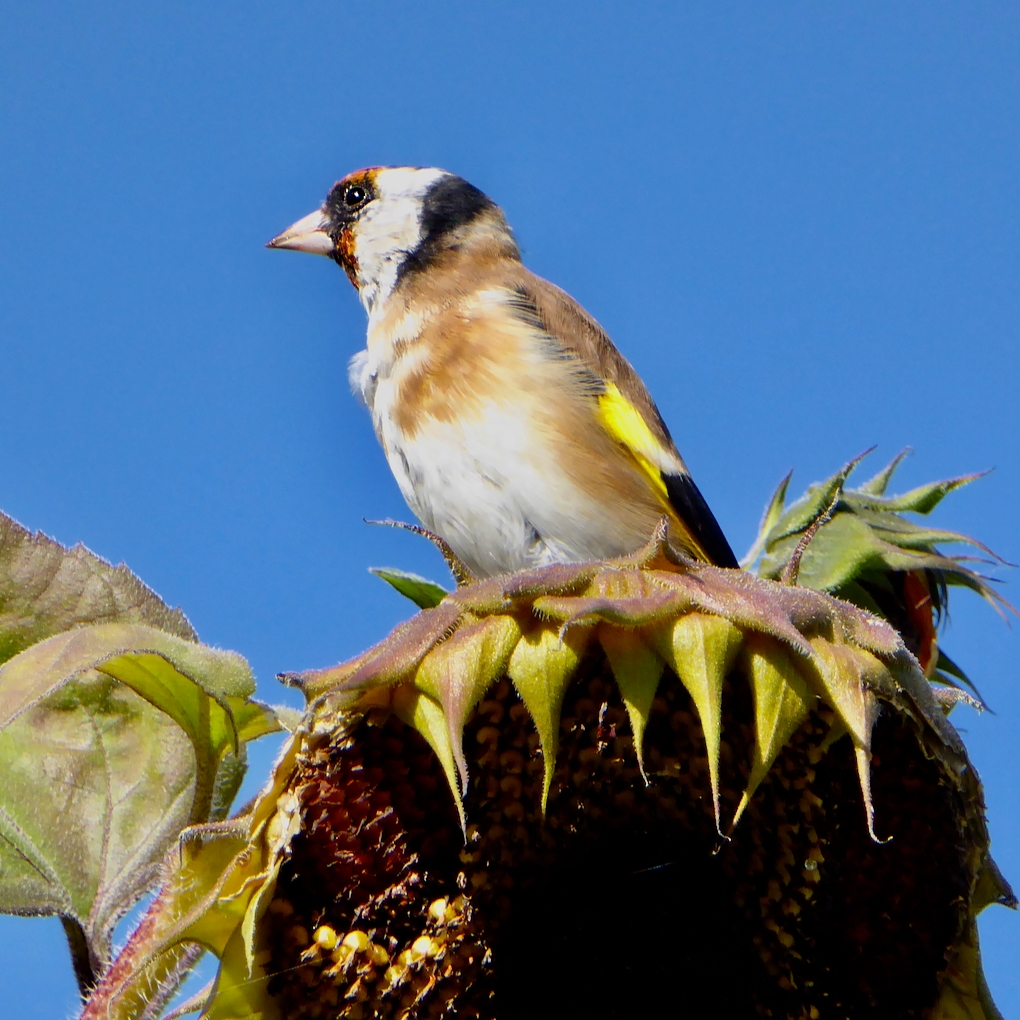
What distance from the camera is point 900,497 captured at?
404 centimetres

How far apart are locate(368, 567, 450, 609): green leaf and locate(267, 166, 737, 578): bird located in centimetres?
109

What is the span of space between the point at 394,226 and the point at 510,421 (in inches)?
72.0

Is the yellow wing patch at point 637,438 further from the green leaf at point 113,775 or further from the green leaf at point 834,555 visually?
the green leaf at point 113,775

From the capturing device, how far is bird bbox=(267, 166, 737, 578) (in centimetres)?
393

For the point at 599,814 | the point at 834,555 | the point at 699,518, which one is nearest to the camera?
the point at 599,814

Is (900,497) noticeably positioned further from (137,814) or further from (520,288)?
(137,814)

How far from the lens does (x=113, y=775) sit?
2.24m

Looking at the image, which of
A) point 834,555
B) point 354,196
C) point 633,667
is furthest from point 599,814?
point 354,196

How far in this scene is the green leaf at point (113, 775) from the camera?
1.89 metres

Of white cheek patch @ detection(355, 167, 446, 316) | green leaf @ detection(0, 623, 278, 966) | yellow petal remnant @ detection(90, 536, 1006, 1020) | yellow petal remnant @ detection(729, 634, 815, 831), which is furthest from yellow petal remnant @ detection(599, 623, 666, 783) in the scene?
white cheek patch @ detection(355, 167, 446, 316)

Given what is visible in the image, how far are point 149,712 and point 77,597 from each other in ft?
0.75

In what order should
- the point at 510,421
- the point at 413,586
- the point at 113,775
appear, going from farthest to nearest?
1. the point at 510,421
2. the point at 413,586
3. the point at 113,775

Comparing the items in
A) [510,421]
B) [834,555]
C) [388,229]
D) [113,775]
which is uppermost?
[388,229]

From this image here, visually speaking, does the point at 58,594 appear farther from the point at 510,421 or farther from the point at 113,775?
the point at 510,421
